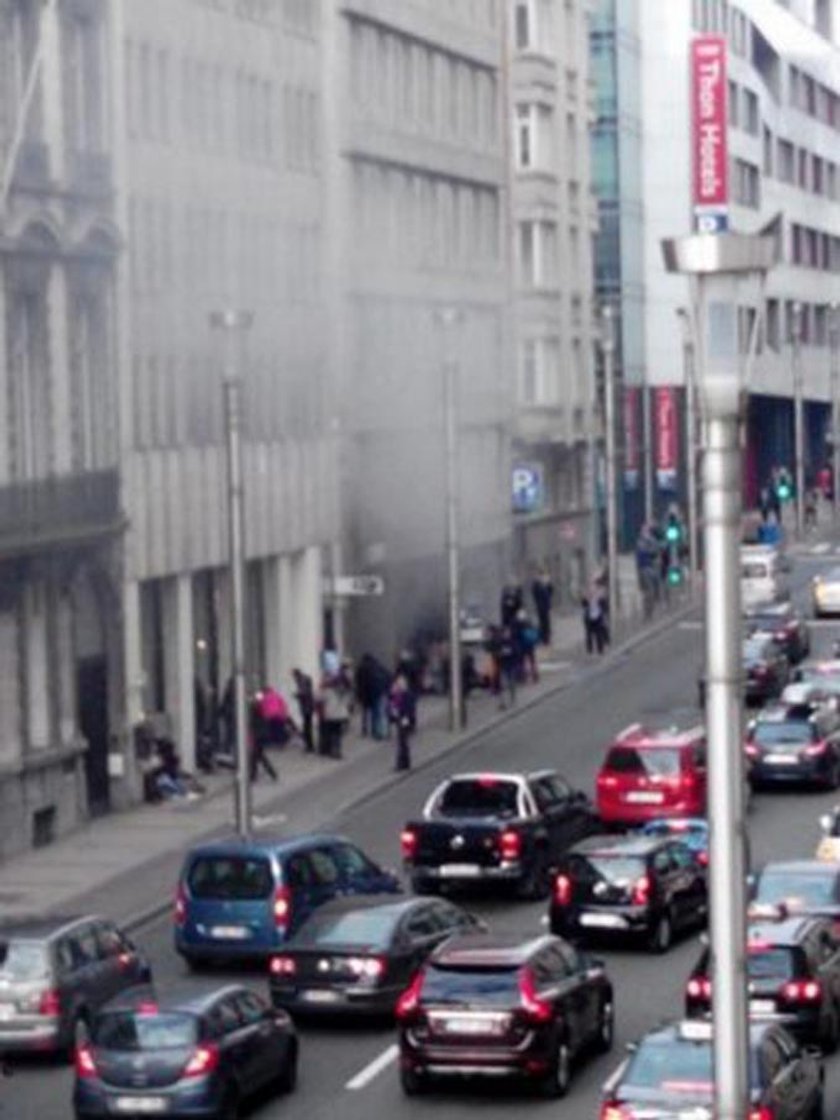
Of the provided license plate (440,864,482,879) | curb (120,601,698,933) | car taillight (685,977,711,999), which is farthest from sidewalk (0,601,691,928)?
car taillight (685,977,711,999)

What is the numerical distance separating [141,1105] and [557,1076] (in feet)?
14.2

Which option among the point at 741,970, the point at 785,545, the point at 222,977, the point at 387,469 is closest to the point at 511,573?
the point at 387,469

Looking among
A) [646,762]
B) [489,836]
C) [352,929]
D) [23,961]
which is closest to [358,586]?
[646,762]

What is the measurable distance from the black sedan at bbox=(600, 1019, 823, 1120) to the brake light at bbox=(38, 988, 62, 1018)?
7.57 metres

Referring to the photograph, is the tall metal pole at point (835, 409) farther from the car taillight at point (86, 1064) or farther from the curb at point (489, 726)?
the car taillight at point (86, 1064)

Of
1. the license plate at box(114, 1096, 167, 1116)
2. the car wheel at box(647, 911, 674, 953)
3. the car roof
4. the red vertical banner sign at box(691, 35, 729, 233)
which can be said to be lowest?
the car wheel at box(647, 911, 674, 953)

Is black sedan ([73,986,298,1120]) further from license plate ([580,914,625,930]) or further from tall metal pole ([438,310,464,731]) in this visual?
tall metal pole ([438,310,464,731])

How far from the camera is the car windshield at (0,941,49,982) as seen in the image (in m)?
38.6

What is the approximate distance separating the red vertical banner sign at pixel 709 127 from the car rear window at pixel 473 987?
7854 centimetres

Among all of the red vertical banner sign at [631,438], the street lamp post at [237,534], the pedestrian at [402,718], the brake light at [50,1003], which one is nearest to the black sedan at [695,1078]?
the brake light at [50,1003]

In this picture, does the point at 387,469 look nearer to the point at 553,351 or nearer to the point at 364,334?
the point at 364,334

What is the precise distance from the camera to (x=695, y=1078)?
31906 mm

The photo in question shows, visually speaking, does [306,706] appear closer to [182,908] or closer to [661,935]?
[661,935]

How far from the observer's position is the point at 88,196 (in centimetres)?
5862
